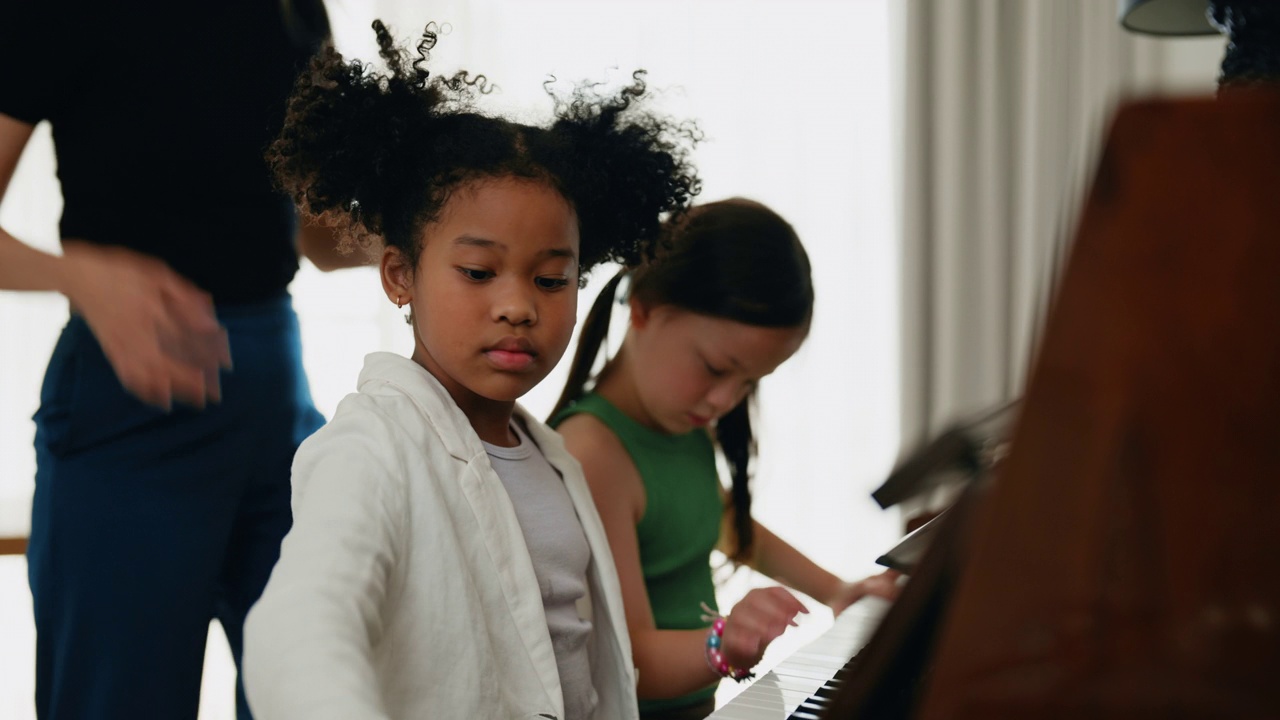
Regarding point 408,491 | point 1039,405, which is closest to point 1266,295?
point 1039,405

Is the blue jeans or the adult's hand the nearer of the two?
the adult's hand

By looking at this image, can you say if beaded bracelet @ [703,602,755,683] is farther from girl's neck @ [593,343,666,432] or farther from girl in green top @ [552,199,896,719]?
girl's neck @ [593,343,666,432]

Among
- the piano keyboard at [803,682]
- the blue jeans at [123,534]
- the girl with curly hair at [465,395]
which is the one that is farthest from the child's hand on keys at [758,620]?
the blue jeans at [123,534]

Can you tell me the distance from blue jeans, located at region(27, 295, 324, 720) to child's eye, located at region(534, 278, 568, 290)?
0.36m

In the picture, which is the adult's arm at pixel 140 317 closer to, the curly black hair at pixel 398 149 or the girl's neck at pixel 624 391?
the curly black hair at pixel 398 149

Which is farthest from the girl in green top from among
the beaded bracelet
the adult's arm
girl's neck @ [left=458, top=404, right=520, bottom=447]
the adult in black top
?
the adult's arm

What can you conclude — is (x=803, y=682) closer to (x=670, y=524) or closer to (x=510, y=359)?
(x=510, y=359)

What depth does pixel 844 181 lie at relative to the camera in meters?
3.15

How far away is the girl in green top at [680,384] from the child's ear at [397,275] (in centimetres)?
40

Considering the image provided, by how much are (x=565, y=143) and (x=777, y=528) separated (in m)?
2.17

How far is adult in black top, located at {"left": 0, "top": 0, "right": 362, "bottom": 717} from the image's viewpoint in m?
1.08

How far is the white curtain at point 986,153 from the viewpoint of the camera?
9.89ft

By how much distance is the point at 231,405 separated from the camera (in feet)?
3.85

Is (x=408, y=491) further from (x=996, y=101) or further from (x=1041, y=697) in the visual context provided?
(x=996, y=101)
